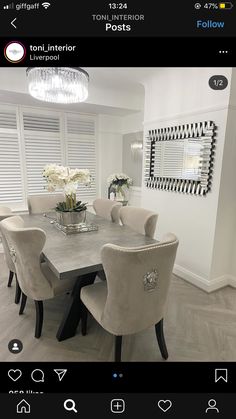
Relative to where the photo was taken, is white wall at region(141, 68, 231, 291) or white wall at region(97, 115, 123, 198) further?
white wall at region(97, 115, 123, 198)

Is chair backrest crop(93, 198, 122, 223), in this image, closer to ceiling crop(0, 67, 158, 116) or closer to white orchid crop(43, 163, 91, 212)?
white orchid crop(43, 163, 91, 212)

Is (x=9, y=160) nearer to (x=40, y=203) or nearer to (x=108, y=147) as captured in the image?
(x=40, y=203)

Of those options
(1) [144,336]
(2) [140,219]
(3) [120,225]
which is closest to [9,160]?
(3) [120,225]

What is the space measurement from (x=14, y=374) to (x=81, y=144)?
374 cm

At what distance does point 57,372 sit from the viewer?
27.7 inches

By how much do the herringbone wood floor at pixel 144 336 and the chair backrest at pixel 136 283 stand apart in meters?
0.44

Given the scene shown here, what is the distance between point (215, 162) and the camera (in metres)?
2.23

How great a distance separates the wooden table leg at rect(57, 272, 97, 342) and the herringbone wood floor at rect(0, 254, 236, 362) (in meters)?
0.06

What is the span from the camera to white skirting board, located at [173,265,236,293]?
95.8 inches

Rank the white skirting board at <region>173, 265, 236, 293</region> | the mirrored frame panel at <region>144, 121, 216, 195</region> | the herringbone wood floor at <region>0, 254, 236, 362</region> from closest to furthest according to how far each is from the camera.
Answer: the herringbone wood floor at <region>0, 254, 236, 362</region> → the mirrored frame panel at <region>144, 121, 216, 195</region> → the white skirting board at <region>173, 265, 236, 293</region>
